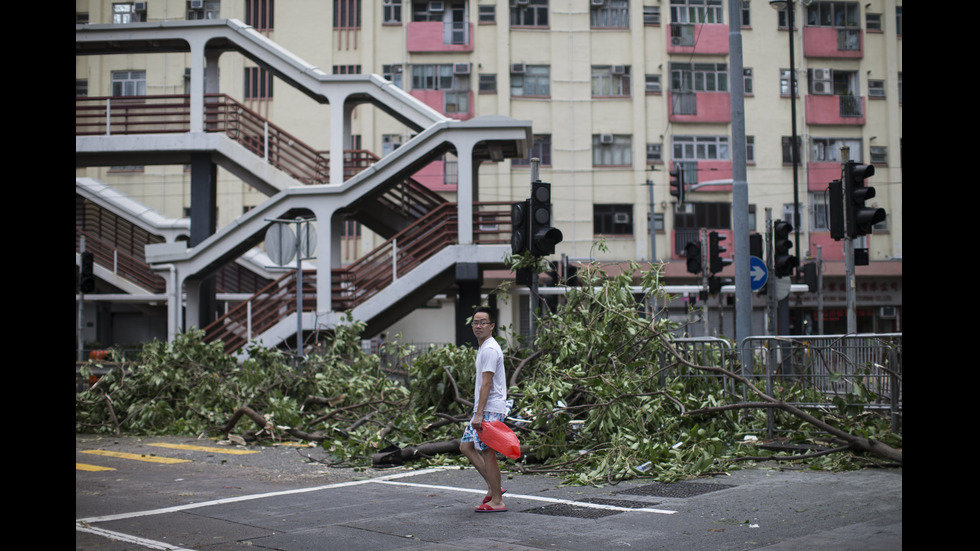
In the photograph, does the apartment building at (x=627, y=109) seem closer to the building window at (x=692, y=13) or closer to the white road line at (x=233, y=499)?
the building window at (x=692, y=13)

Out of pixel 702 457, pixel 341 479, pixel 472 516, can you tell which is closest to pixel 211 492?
pixel 341 479

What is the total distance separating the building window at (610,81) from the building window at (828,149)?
27.1ft

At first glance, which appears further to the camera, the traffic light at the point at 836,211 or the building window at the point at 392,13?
the building window at the point at 392,13

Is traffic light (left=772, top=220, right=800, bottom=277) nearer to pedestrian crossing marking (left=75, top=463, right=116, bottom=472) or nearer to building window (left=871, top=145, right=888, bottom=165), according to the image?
pedestrian crossing marking (left=75, top=463, right=116, bottom=472)

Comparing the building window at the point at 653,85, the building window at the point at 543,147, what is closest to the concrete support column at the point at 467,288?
the building window at the point at 543,147

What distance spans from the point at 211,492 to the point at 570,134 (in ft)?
107

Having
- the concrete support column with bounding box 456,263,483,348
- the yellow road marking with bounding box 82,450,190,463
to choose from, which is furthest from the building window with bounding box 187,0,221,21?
the yellow road marking with bounding box 82,450,190,463

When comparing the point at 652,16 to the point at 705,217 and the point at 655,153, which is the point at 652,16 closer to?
the point at 655,153

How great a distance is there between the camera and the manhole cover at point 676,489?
870 centimetres

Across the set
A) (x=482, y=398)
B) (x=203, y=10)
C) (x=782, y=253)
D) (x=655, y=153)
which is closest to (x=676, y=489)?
(x=482, y=398)

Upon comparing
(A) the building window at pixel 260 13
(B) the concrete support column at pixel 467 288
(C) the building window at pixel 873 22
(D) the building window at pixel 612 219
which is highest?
(C) the building window at pixel 873 22

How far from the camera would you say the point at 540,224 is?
11.8 metres

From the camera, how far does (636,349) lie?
11680 millimetres
